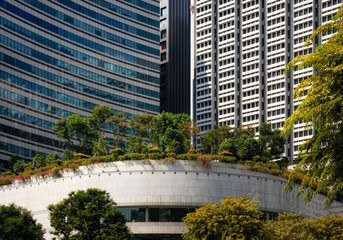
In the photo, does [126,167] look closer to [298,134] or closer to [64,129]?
[64,129]

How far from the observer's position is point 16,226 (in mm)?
62781

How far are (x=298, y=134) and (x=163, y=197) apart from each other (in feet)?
273

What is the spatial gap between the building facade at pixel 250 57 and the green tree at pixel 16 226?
95.8 metres

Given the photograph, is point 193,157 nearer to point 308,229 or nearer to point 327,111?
point 308,229

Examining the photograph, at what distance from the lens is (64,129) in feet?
352

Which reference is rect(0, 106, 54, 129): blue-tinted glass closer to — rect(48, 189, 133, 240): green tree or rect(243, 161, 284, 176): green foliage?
rect(243, 161, 284, 176): green foliage

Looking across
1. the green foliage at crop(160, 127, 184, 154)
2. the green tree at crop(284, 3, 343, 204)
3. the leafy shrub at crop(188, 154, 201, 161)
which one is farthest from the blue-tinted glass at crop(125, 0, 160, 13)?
the green tree at crop(284, 3, 343, 204)

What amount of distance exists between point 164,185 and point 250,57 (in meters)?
96.0

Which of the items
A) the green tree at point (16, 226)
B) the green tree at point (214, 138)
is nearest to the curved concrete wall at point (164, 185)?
the green tree at point (16, 226)

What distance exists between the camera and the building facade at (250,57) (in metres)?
158

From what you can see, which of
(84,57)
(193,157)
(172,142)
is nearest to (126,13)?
(84,57)

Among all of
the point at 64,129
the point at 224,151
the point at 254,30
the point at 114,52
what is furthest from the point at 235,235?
the point at 254,30

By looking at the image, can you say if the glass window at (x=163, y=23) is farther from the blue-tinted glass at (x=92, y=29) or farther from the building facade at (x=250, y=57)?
Result: the blue-tinted glass at (x=92, y=29)

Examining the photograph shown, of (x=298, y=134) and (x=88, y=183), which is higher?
(x=298, y=134)
